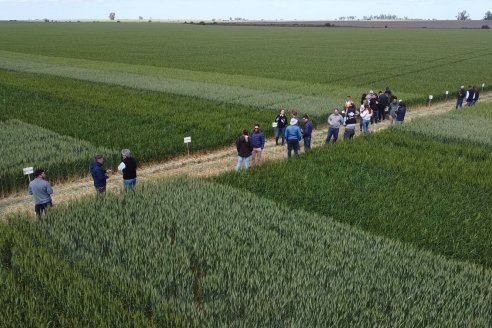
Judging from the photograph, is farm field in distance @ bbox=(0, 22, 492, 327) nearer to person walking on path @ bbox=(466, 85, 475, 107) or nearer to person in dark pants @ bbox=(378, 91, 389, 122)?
person in dark pants @ bbox=(378, 91, 389, 122)

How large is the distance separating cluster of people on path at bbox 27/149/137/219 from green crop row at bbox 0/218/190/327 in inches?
101

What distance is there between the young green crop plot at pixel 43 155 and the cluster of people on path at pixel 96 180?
2303 millimetres

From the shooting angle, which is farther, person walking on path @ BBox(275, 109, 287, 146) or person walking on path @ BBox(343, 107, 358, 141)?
person walking on path @ BBox(275, 109, 287, 146)

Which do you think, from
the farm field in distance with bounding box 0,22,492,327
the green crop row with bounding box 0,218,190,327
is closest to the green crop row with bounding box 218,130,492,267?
the farm field in distance with bounding box 0,22,492,327

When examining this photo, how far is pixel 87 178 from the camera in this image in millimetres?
14586

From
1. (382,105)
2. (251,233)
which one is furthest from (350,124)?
(251,233)

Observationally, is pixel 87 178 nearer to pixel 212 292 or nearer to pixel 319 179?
pixel 319 179

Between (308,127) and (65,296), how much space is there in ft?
37.8

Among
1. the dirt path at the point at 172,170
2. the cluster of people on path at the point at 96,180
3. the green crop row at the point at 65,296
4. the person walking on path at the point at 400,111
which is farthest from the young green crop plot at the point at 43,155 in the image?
the person walking on path at the point at 400,111

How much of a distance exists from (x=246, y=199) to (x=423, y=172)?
6.14 meters

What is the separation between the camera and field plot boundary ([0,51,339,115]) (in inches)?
1016

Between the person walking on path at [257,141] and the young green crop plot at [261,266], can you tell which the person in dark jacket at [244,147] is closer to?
the person walking on path at [257,141]

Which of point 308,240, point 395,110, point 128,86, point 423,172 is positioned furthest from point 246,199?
point 128,86

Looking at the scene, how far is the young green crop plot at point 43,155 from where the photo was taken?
1329 cm
